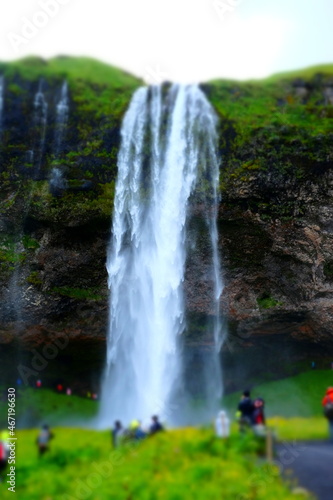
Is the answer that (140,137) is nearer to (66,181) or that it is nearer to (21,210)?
(66,181)

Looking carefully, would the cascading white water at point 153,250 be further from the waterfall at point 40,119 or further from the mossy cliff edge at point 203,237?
the waterfall at point 40,119

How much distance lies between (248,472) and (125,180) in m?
13.1

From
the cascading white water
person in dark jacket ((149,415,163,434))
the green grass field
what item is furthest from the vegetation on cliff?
person in dark jacket ((149,415,163,434))

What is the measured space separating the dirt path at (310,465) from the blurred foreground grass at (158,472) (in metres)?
0.49

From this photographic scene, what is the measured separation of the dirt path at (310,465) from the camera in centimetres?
817

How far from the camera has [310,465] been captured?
9.03 meters

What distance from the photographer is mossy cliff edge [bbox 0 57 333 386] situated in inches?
725

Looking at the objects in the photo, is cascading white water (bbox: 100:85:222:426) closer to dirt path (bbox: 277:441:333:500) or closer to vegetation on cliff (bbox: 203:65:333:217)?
vegetation on cliff (bbox: 203:65:333:217)

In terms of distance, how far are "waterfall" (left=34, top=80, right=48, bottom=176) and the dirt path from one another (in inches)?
561

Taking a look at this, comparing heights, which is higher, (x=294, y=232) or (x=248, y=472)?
(x=294, y=232)

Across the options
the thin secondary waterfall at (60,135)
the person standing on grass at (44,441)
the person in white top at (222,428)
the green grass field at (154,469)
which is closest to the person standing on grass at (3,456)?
the green grass field at (154,469)

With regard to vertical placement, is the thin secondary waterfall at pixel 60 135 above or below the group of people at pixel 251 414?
above

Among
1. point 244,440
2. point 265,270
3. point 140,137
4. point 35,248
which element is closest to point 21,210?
point 35,248

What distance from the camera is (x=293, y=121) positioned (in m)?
19.8
